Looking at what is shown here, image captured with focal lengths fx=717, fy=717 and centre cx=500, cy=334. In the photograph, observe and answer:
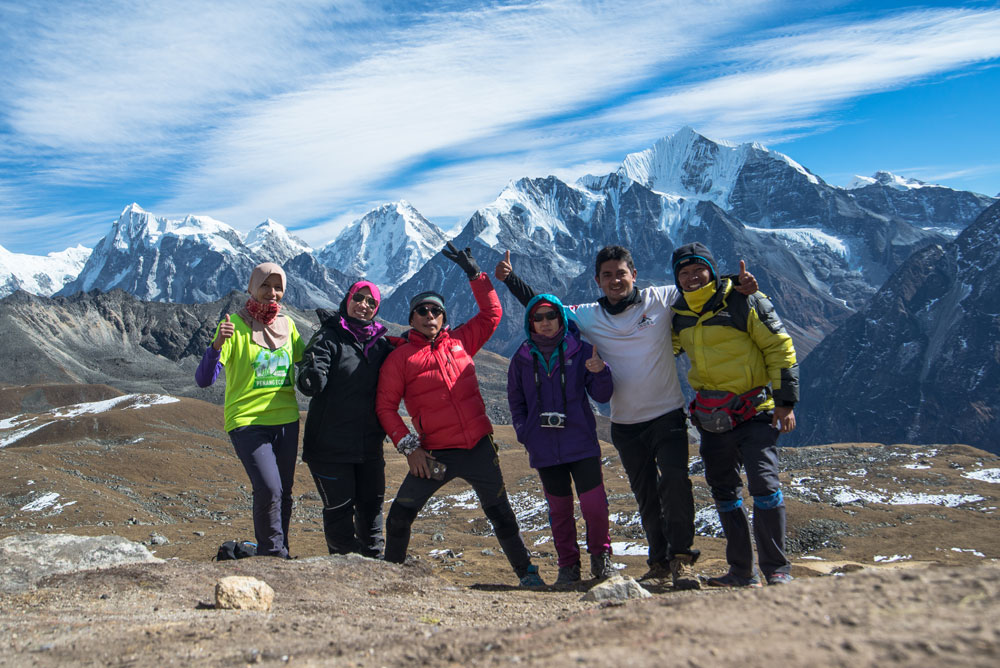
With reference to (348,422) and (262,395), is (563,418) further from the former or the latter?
(262,395)

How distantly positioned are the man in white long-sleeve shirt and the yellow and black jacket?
0.38 m

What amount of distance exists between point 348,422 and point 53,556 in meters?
4.07

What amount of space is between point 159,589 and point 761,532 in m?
5.19

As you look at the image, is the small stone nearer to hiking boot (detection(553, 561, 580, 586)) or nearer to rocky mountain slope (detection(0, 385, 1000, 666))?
rocky mountain slope (detection(0, 385, 1000, 666))

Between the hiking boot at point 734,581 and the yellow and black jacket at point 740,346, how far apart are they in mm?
1515


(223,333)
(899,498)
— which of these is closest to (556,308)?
(223,333)

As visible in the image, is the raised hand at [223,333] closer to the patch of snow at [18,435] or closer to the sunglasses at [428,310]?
→ the sunglasses at [428,310]

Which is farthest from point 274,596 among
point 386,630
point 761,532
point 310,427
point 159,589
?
point 761,532

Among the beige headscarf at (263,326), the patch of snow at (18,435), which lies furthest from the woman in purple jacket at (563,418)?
the patch of snow at (18,435)

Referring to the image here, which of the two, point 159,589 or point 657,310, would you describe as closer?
point 159,589

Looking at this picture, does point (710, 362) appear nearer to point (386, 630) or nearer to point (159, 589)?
point (386, 630)

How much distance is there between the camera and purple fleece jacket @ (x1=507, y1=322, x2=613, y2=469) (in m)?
6.88

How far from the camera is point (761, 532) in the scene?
632 centimetres

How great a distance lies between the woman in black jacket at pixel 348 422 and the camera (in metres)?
7.32
